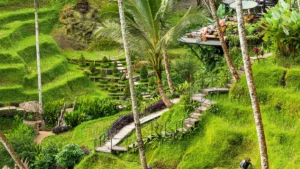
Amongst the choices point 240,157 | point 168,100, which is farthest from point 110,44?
point 240,157

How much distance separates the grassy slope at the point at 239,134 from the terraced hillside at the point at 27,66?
18.6 metres

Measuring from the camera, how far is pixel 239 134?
22.8 metres

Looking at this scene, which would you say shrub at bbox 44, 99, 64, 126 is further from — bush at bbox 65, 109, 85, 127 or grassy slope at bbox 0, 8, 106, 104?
grassy slope at bbox 0, 8, 106, 104

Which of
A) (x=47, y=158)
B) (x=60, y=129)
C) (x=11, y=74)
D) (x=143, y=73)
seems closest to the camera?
(x=47, y=158)

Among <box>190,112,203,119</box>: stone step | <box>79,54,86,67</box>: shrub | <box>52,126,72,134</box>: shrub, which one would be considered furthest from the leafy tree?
<box>190,112,203,119</box>: stone step

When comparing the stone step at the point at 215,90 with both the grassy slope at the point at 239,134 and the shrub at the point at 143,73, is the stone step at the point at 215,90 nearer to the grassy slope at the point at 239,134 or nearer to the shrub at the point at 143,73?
the grassy slope at the point at 239,134

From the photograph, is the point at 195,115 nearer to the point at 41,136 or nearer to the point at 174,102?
the point at 174,102

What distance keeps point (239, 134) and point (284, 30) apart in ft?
15.1

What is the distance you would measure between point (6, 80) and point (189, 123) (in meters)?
22.3

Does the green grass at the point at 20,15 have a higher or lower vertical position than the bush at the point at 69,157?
higher

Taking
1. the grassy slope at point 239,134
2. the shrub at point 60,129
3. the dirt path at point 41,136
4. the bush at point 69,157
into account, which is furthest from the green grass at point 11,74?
the grassy slope at point 239,134

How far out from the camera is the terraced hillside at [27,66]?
4262 centimetres

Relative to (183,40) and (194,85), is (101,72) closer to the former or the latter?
(183,40)

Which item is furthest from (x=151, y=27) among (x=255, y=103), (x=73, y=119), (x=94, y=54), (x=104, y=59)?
(x=94, y=54)
